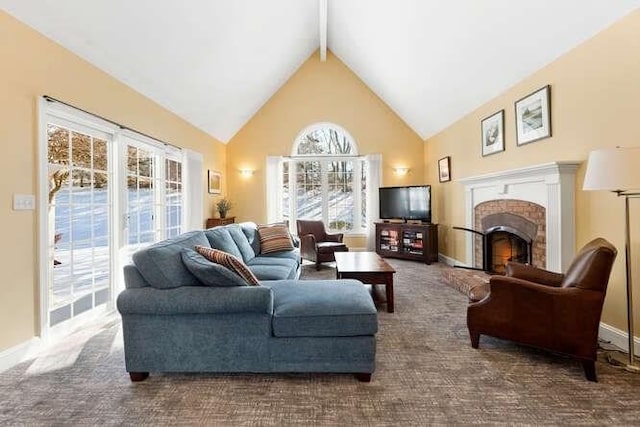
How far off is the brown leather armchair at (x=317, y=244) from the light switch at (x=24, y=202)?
3532 millimetres

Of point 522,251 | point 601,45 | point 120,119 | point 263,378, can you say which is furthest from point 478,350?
point 120,119

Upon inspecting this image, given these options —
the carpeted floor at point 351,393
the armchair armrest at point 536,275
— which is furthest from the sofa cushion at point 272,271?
the armchair armrest at point 536,275

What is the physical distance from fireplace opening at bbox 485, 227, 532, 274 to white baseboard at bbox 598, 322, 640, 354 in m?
1.17

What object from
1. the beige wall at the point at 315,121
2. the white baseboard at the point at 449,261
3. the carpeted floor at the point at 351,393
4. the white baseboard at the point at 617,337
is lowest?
the carpeted floor at the point at 351,393

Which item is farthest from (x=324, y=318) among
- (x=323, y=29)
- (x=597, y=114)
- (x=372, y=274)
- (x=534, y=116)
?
(x=323, y=29)

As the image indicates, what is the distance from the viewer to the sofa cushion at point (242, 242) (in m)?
3.85

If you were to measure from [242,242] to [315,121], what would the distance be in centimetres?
378

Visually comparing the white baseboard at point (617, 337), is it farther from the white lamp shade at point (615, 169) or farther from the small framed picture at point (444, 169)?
the small framed picture at point (444, 169)

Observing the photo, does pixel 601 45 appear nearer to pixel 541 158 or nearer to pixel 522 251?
pixel 541 158

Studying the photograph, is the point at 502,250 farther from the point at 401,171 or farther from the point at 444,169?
the point at 401,171

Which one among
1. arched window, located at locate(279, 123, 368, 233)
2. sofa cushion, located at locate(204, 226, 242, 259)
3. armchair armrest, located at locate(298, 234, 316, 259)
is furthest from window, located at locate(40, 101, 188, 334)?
arched window, located at locate(279, 123, 368, 233)

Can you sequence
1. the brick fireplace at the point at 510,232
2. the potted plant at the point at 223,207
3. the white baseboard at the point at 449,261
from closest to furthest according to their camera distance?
the brick fireplace at the point at 510,232
the white baseboard at the point at 449,261
the potted plant at the point at 223,207

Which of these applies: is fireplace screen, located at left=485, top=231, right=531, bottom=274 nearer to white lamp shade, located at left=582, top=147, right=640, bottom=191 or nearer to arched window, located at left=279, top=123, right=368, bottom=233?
white lamp shade, located at left=582, top=147, right=640, bottom=191

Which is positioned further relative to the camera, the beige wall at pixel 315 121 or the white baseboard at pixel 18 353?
the beige wall at pixel 315 121
